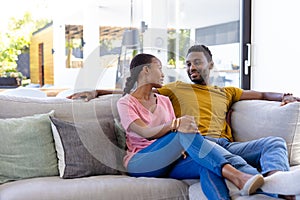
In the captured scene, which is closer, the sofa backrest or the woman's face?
the sofa backrest

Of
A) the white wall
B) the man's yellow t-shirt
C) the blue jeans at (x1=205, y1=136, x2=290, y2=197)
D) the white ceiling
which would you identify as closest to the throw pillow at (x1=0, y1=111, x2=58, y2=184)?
the man's yellow t-shirt

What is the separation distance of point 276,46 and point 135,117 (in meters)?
2.24

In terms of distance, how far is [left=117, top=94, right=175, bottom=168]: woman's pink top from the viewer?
7.86 feet

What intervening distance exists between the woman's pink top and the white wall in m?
1.88

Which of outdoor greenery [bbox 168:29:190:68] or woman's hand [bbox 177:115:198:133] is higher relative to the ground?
outdoor greenery [bbox 168:29:190:68]

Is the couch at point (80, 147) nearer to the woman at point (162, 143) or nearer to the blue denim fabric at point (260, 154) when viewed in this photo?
the woman at point (162, 143)

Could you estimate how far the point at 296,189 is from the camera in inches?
69.0

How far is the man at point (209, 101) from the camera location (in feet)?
7.71

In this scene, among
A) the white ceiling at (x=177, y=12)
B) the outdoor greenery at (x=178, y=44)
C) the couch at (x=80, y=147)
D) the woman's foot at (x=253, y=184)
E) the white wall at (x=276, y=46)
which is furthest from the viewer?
the white ceiling at (x=177, y=12)

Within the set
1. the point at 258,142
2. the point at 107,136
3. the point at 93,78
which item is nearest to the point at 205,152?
the point at 258,142

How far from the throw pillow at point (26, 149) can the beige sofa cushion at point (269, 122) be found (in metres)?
1.22

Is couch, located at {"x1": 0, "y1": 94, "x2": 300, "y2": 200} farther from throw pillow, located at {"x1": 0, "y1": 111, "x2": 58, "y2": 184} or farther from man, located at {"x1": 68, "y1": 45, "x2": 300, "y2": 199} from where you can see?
man, located at {"x1": 68, "y1": 45, "x2": 300, "y2": 199}

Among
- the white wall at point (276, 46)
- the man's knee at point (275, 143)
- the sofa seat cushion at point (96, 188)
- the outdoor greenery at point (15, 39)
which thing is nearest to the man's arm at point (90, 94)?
the sofa seat cushion at point (96, 188)

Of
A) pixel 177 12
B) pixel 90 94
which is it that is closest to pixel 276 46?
pixel 177 12
